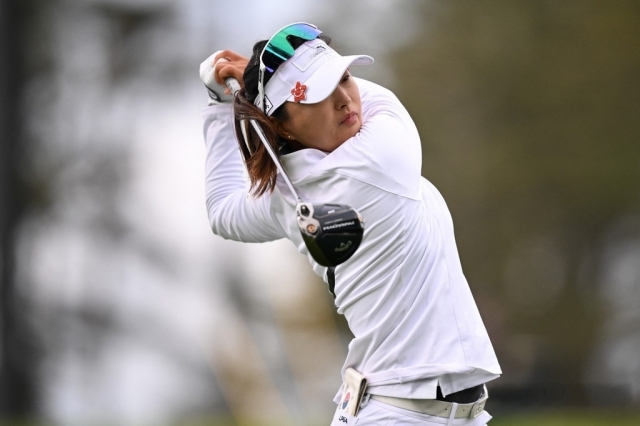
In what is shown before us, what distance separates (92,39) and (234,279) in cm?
286

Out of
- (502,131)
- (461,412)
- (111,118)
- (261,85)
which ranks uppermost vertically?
(502,131)

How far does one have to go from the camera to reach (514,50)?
835cm

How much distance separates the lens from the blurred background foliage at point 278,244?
766 centimetres

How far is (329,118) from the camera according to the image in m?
2.54

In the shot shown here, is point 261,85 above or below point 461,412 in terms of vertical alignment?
above

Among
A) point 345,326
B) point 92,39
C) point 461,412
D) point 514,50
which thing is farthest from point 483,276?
point 461,412

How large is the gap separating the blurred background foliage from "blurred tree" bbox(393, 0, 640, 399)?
0.02 m

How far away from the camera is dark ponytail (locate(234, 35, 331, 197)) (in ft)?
8.51

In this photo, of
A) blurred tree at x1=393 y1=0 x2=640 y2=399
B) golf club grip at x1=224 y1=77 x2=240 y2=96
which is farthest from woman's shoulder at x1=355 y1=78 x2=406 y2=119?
blurred tree at x1=393 y1=0 x2=640 y2=399

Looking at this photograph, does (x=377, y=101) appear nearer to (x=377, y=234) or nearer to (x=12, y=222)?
(x=377, y=234)

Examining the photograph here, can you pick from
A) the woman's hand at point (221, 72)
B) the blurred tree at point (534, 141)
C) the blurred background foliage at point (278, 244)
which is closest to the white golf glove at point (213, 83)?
the woman's hand at point (221, 72)

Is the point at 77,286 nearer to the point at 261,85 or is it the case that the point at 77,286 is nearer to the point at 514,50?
the point at 514,50

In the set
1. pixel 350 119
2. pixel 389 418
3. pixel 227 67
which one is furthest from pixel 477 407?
pixel 227 67

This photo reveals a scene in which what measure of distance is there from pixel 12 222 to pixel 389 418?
692 cm
